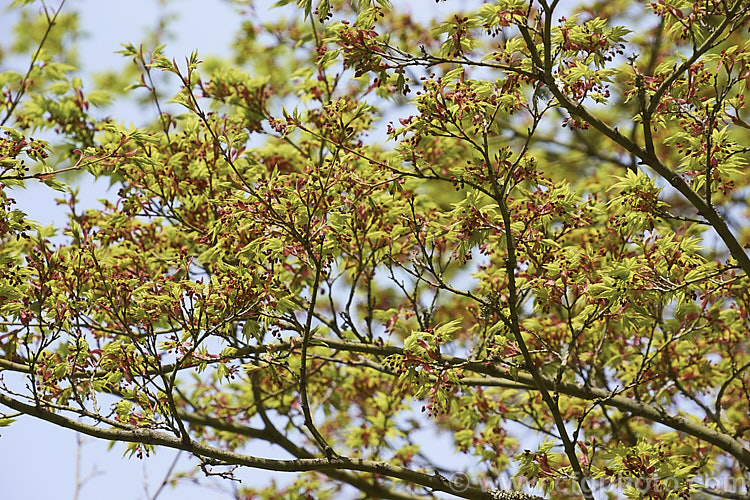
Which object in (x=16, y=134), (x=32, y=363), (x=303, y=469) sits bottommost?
(x=303, y=469)

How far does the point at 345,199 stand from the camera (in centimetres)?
425

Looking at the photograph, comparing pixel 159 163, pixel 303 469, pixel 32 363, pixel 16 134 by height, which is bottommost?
pixel 303 469

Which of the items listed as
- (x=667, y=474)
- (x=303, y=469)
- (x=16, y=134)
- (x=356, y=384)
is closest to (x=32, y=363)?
(x=16, y=134)

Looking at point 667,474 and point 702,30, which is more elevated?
point 702,30

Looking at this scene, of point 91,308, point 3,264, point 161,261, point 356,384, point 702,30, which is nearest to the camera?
point 702,30

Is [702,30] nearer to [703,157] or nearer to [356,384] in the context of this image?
[703,157]

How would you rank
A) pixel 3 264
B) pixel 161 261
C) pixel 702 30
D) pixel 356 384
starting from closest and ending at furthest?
pixel 702 30 → pixel 3 264 → pixel 161 261 → pixel 356 384

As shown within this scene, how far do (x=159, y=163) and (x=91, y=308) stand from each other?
97cm

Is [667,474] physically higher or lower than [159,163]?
lower

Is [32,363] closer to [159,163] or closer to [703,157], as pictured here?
[159,163]

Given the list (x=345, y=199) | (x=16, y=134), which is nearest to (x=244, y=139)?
(x=345, y=199)

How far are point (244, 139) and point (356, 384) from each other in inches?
109

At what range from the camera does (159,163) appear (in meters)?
4.71

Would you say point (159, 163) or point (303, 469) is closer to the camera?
point (303, 469)
